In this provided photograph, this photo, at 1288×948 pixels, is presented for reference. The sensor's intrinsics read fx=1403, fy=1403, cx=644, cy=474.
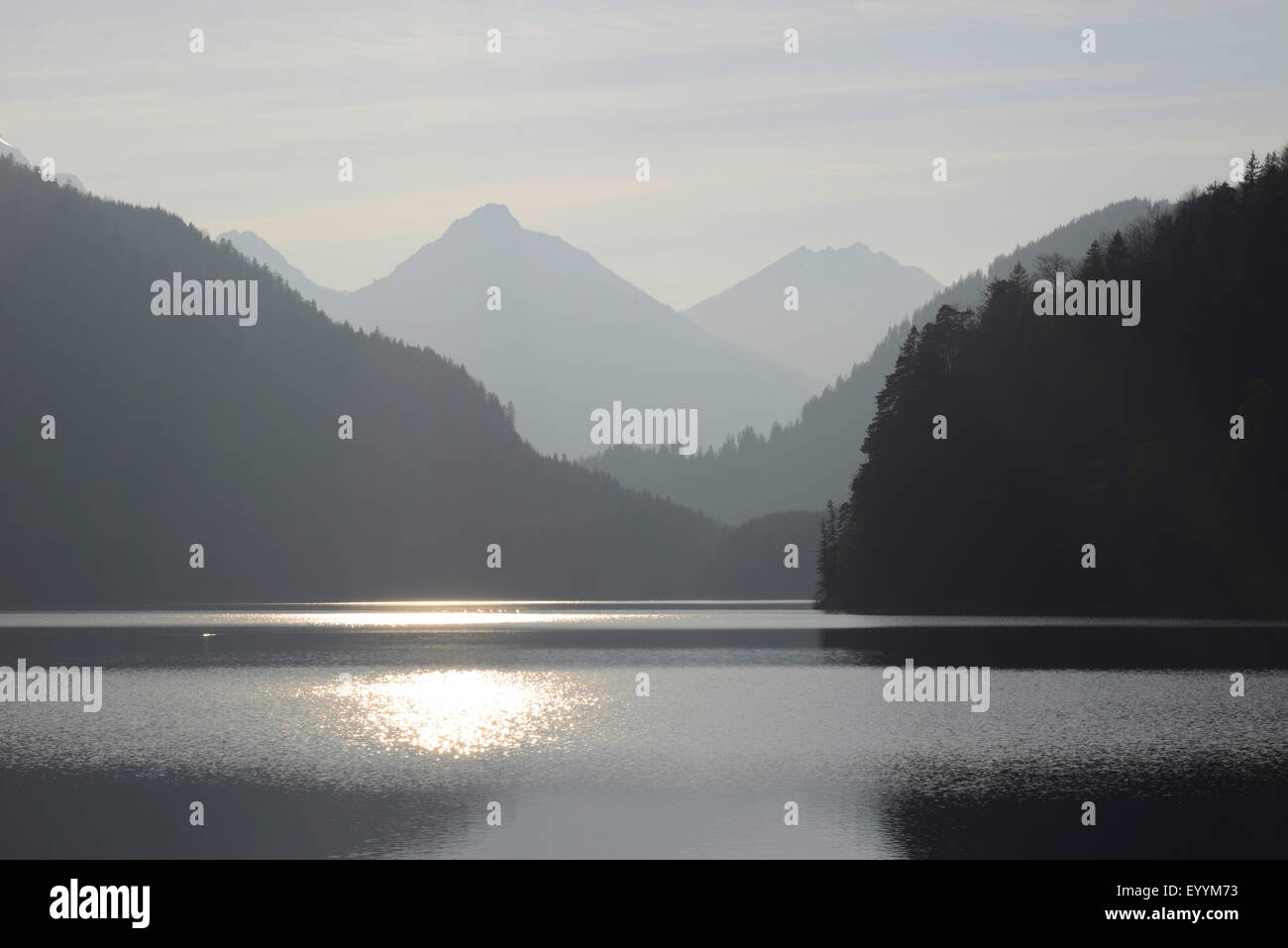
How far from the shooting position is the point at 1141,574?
166500 mm

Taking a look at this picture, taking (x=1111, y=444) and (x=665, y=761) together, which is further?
(x=1111, y=444)

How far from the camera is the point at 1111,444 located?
185 metres

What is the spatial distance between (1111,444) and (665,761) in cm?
14503

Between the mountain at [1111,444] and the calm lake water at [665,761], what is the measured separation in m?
58.5

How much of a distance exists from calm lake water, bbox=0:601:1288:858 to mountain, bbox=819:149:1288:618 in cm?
5852

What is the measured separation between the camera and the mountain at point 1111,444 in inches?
6289

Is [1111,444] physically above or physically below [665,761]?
above

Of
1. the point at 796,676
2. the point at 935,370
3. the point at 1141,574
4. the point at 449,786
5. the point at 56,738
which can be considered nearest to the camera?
the point at 449,786

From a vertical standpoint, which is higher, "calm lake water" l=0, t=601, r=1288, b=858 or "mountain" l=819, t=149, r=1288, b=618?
"mountain" l=819, t=149, r=1288, b=618

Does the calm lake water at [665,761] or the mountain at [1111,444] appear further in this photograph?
the mountain at [1111,444]

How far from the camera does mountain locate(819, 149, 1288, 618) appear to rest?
15975 centimetres
